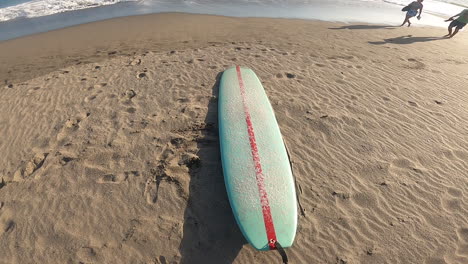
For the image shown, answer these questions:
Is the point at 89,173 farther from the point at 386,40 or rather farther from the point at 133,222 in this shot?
the point at 386,40

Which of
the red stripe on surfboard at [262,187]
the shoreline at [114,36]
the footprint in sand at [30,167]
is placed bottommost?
the footprint in sand at [30,167]

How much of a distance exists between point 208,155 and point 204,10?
9.35 m

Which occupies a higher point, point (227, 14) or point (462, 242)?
point (227, 14)

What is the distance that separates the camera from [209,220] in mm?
2814

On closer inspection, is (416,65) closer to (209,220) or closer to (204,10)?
(209,220)

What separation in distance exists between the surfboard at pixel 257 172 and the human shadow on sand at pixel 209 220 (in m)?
0.21

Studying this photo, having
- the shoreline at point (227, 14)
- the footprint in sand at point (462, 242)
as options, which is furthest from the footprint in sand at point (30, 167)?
the shoreline at point (227, 14)

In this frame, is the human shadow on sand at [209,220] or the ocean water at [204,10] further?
the ocean water at [204,10]

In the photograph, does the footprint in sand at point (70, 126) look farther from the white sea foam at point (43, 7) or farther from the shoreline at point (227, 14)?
the white sea foam at point (43, 7)

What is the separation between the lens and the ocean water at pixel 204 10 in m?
10.0

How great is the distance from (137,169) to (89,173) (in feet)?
2.05

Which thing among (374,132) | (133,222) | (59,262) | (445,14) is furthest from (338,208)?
(445,14)

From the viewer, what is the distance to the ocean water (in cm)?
1002

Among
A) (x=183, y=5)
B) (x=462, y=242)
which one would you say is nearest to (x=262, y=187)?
(x=462, y=242)
